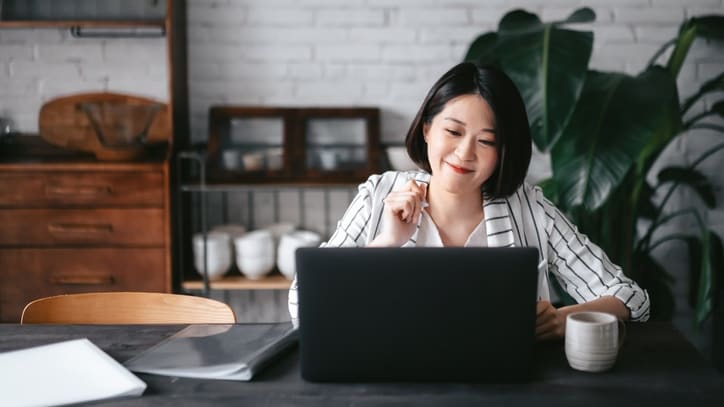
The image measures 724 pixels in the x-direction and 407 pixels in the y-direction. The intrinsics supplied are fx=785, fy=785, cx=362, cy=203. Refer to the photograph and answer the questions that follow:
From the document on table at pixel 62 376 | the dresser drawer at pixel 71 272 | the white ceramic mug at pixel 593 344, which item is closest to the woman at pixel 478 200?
the white ceramic mug at pixel 593 344

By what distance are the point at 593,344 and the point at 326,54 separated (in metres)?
2.29

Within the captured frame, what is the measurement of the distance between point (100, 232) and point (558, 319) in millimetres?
2075

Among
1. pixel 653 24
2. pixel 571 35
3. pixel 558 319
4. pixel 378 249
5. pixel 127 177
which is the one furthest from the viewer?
pixel 653 24

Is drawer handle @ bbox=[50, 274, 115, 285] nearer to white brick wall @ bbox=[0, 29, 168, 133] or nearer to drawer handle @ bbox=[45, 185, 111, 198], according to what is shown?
drawer handle @ bbox=[45, 185, 111, 198]

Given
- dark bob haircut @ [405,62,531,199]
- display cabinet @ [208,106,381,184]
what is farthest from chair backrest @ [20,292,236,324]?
display cabinet @ [208,106,381,184]

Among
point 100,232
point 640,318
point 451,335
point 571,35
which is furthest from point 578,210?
point 100,232

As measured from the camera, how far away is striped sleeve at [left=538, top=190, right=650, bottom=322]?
166 centimetres

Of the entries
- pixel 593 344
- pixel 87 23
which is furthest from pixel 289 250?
pixel 593 344

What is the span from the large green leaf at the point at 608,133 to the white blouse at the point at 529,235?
0.67 meters

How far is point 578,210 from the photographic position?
2.54 m

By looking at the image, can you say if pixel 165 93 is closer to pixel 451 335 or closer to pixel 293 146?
pixel 293 146

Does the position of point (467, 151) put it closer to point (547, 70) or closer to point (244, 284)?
point (547, 70)

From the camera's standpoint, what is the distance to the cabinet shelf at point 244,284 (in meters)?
3.06

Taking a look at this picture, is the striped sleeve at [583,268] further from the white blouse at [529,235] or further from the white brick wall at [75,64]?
the white brick wall at [75,64]
